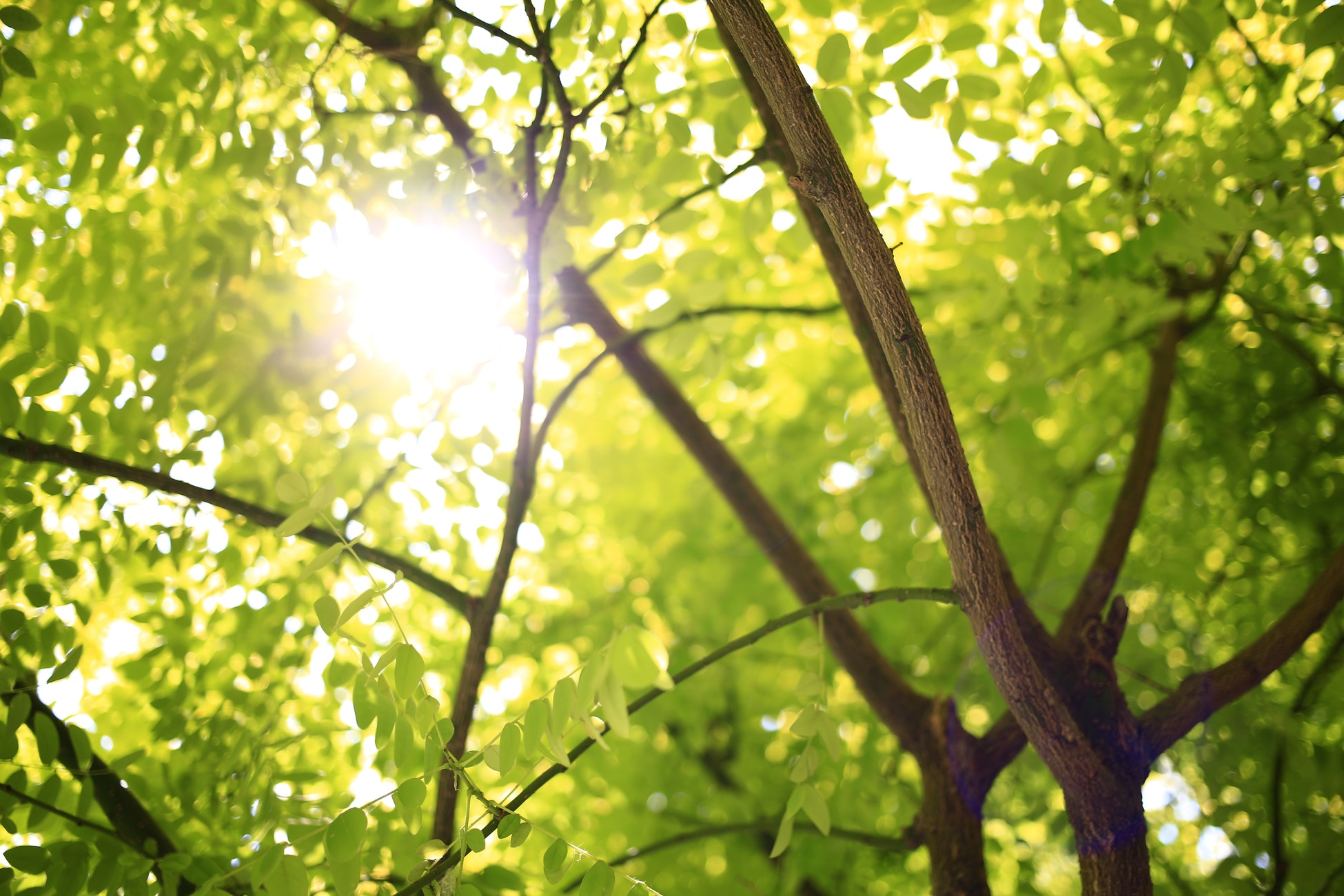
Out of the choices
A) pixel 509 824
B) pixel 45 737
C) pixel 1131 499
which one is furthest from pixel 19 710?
pixel 1131 499

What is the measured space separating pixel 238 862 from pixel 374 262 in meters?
1.82

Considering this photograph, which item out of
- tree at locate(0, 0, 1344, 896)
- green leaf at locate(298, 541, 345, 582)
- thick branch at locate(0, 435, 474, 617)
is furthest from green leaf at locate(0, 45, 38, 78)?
green leaf at locate(298, 541, 345, 582)

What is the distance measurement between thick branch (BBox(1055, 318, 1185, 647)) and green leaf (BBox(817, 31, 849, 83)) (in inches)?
60.7

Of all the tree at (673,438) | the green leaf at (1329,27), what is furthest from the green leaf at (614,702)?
the green leaf at (1329,27)

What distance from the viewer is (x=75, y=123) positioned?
187 centimetres

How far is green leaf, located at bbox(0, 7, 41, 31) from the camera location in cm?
163

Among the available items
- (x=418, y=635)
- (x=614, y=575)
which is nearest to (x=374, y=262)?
(x=418, y=635)

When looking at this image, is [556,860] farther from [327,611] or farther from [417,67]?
[417,67]

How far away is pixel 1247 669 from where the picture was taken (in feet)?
6.05

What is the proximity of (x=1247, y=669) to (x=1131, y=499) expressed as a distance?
0.75 m

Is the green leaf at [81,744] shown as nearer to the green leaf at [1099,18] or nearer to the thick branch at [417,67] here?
the thick branch at [417,67]

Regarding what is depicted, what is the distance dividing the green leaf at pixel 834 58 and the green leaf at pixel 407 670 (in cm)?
163

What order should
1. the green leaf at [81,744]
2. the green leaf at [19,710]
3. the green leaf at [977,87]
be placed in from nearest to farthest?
the green leaf at [19,710], the green leaf at [81,744], the green leaf at [977,87]

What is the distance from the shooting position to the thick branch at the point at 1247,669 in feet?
6.00
